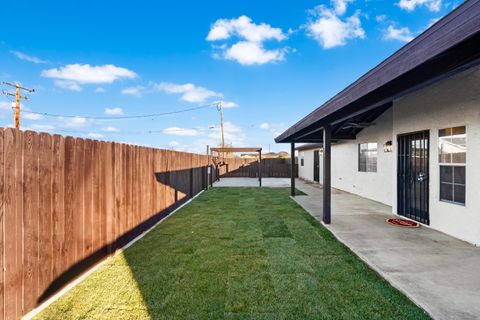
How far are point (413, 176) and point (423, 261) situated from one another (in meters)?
2.90

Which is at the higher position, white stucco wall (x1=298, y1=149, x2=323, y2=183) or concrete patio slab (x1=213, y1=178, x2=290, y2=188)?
white stucco wall (x1=298, y1=149, x2=323, y2=183)

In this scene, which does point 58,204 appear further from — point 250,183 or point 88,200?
point 250,183

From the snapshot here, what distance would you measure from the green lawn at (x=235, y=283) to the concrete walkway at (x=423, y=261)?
8.1 inches

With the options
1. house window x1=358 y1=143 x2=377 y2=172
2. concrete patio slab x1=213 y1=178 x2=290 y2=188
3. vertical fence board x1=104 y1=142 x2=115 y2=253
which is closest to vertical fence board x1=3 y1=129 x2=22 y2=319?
vertical fence board x1=104 y1=142 x2=115 y2=253

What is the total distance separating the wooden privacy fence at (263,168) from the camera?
20250 mm

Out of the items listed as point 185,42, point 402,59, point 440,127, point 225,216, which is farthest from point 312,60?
point 402,59

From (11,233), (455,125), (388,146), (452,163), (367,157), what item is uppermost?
(455,125)

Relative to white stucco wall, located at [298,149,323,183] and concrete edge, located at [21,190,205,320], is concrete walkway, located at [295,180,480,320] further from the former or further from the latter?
white stucco wall, located at [298,149,323,183]

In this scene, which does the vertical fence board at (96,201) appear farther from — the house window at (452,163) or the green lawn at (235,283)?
the house window at (452,163)

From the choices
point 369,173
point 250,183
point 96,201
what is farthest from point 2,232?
point 250,183

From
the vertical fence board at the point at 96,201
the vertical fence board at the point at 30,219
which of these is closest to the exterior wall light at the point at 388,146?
the vertical fence board at the point at 96,201

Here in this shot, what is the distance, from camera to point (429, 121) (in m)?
5.05

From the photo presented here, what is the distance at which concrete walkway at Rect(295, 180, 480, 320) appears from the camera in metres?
2.40

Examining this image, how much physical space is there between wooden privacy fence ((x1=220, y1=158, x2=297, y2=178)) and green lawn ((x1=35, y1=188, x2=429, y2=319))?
51.5 ft
